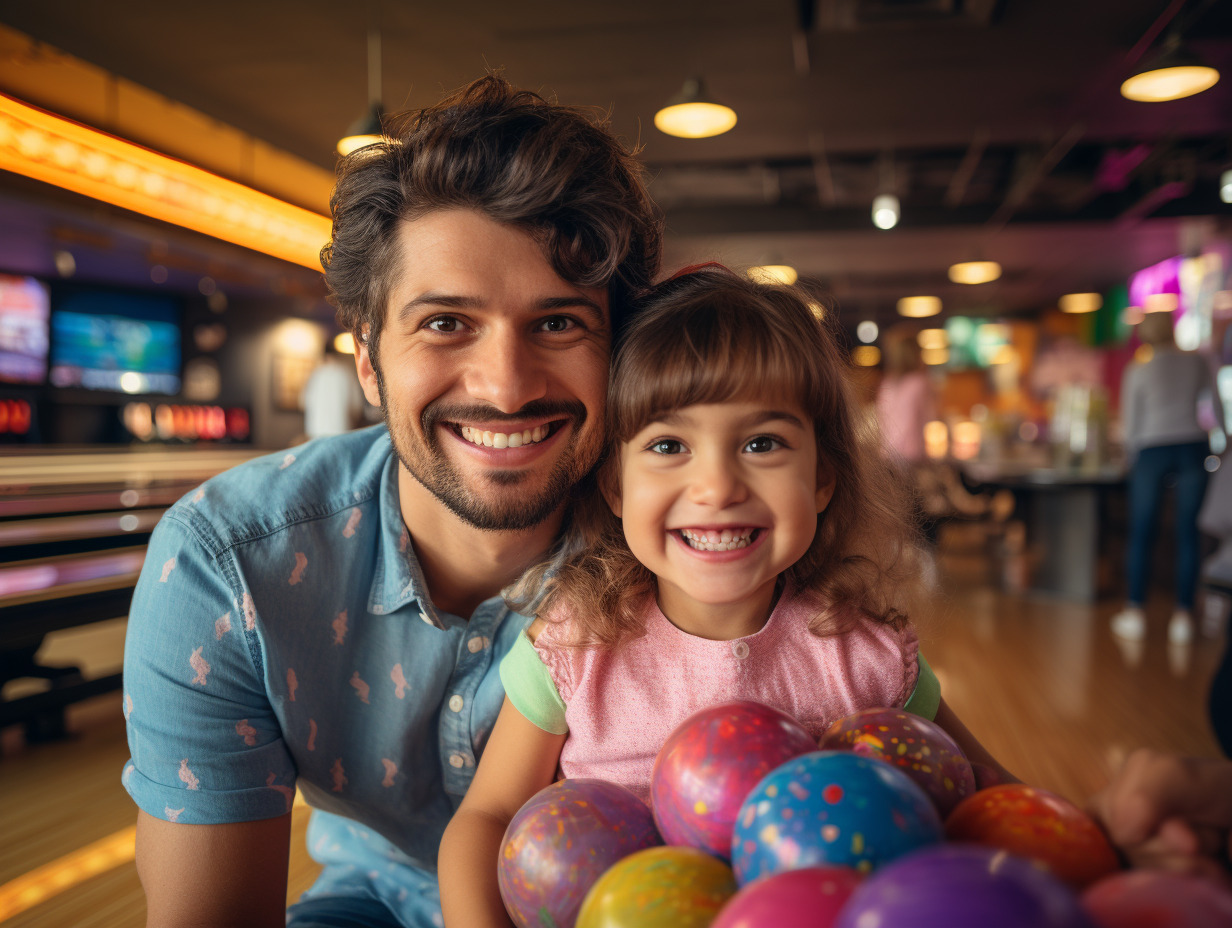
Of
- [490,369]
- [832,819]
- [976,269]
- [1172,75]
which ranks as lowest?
[832,819]

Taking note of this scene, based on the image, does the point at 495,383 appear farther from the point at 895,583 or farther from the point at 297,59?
the point at 297,59

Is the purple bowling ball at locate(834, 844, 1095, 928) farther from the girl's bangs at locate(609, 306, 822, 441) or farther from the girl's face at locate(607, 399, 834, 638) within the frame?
the girl's bangs at locate(609, 306, 822, 441)

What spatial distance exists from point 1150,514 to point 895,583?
207 inches

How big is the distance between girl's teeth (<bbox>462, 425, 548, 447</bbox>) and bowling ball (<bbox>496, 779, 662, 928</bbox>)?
1.81 ft

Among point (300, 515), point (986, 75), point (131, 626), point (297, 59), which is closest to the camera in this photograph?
point (131, 626)

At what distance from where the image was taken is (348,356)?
419 inches

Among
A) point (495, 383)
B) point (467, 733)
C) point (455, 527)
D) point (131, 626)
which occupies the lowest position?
point (467, 733)

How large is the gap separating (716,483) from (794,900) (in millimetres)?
626

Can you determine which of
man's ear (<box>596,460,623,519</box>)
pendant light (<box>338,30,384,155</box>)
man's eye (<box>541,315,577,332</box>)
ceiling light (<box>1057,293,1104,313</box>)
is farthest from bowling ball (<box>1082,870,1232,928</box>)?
ceiling light (<box>1057,293,1104,313</box>)

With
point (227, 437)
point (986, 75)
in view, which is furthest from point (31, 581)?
point (227, 437)

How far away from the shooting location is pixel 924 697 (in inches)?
54.6

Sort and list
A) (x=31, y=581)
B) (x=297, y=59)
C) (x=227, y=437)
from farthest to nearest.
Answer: (x=227, y=437)
(x=297, y=59)
(x=31, y=581)

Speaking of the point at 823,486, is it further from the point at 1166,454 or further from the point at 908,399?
the point at 908,399

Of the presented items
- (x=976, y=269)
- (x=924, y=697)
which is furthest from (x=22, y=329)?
(x=976, y=269)
